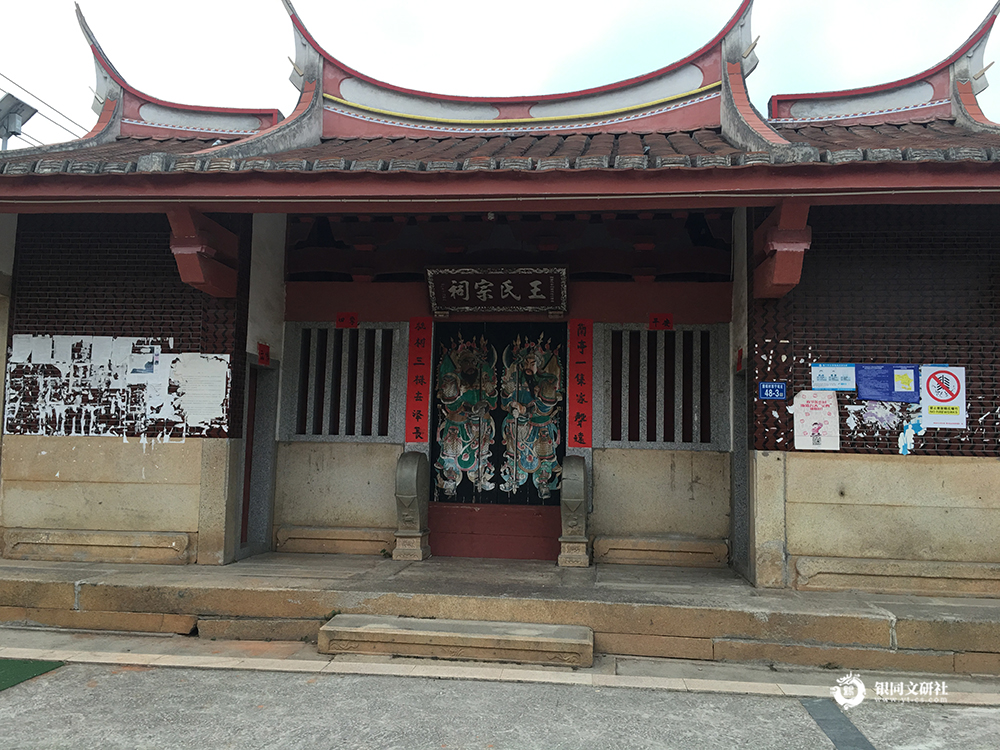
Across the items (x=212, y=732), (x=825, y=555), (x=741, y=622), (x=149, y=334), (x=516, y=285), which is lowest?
(x=212, y=732)

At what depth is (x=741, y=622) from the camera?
492 centimetres

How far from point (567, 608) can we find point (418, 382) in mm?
2965

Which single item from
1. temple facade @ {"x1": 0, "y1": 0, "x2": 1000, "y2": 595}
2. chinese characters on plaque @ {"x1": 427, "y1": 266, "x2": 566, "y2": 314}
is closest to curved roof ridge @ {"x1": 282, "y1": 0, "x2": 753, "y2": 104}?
temple facade @ {"x1": 0, "y1": 0, "x2": 1000, "y2": 595}

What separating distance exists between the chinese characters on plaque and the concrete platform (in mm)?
2571

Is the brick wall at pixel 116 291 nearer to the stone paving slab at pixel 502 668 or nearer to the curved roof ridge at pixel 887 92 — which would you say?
the stone paving slab at pixel 502 668

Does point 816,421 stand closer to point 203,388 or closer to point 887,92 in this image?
point 887,92

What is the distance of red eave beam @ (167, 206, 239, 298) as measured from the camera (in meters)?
5.73

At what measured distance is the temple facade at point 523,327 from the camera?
210 inches

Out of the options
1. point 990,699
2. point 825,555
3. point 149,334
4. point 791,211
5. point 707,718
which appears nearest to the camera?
point 707,718

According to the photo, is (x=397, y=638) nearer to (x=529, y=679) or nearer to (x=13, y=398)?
(x=529, y=679)

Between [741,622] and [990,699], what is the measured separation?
1432 mm

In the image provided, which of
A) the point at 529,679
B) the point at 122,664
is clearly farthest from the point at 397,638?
the point at 122,664

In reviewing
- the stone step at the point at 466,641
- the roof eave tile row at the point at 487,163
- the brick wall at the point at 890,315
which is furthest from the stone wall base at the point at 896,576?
the roof eave tile row at the point at 487,163

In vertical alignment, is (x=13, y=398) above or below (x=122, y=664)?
above
